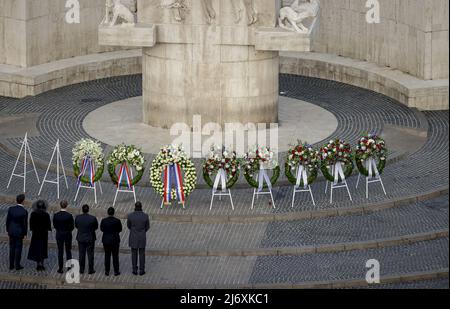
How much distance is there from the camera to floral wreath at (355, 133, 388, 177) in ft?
104

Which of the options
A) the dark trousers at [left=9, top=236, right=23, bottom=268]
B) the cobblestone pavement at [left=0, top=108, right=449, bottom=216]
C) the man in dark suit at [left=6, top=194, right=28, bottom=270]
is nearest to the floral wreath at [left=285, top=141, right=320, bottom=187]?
the cobblestone pavement at [left=0, top=108, right=449, bottom=216]

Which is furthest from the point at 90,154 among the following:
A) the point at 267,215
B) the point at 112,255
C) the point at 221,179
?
the point at 267,215

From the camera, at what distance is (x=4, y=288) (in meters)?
28.1

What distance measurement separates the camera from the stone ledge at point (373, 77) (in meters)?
39.6

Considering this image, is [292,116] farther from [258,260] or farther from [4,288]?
[4,288]

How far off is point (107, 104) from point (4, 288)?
12.3 m

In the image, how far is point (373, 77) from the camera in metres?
41.4

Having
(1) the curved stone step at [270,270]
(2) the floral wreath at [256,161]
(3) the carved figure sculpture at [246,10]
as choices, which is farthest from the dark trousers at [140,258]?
(3) the carved figure sculpture at [246,10]

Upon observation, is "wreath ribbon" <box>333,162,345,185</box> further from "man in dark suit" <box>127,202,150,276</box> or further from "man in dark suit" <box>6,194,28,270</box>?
"man in dark suit" <box>6,194,28,270</box>

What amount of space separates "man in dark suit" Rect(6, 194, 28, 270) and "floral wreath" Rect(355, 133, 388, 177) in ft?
25.4

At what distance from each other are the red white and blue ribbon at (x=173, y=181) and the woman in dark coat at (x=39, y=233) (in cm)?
350

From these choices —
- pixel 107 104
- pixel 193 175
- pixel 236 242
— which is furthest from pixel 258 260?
pixel 107 104

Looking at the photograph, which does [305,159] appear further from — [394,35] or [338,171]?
[394,35]

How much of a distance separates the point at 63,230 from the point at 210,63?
29.1 ft
